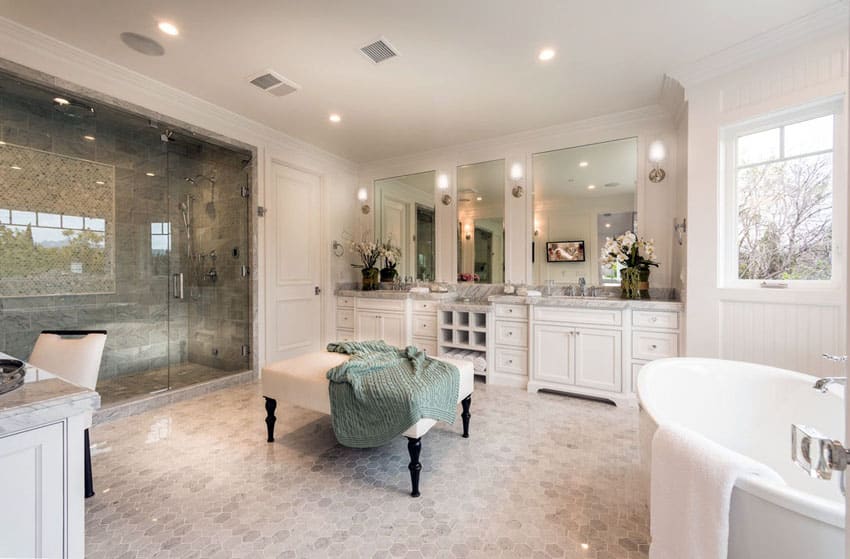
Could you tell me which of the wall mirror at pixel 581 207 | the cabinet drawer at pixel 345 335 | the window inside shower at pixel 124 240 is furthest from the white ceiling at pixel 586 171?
the window inside shower at pixel 124 240

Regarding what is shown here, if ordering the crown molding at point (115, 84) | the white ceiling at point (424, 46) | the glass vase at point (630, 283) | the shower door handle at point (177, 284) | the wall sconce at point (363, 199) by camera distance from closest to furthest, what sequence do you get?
the white ceiling at point (424, 46) → the crown molding at point (115, 84) → the glass vase at point (630, 283) → the shower door handle at point (177, 284) → the wall sconce at point (363, 199)

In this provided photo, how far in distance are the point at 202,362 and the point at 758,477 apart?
4.40 meters

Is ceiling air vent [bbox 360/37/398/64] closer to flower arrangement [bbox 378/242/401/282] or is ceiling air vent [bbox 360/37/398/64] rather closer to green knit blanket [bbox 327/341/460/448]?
green knit blanket [bbox 327/341/460/448]

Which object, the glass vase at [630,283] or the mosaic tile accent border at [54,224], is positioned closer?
the mosaic tile accent border at [54,224]

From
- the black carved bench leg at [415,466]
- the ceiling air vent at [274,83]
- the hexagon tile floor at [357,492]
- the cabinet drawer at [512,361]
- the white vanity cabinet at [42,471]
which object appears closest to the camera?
the white vanity cabinet at [42,471]

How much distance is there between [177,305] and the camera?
12.6 feet

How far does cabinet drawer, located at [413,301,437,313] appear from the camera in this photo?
13.1ft

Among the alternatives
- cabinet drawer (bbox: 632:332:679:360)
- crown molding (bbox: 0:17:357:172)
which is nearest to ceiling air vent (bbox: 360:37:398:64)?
crown molding (bbox: 0:17:357:172)

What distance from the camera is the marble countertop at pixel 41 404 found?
0.85 meters

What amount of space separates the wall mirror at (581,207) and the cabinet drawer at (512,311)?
1.82 ft

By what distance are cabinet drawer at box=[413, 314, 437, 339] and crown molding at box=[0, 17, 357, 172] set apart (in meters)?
2.50

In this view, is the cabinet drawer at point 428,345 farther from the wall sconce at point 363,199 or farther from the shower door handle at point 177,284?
the shower door handle at point 177,284

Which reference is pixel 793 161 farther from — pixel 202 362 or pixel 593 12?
pixel 202 362

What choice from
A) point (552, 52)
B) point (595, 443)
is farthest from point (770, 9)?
point (595, 443)
